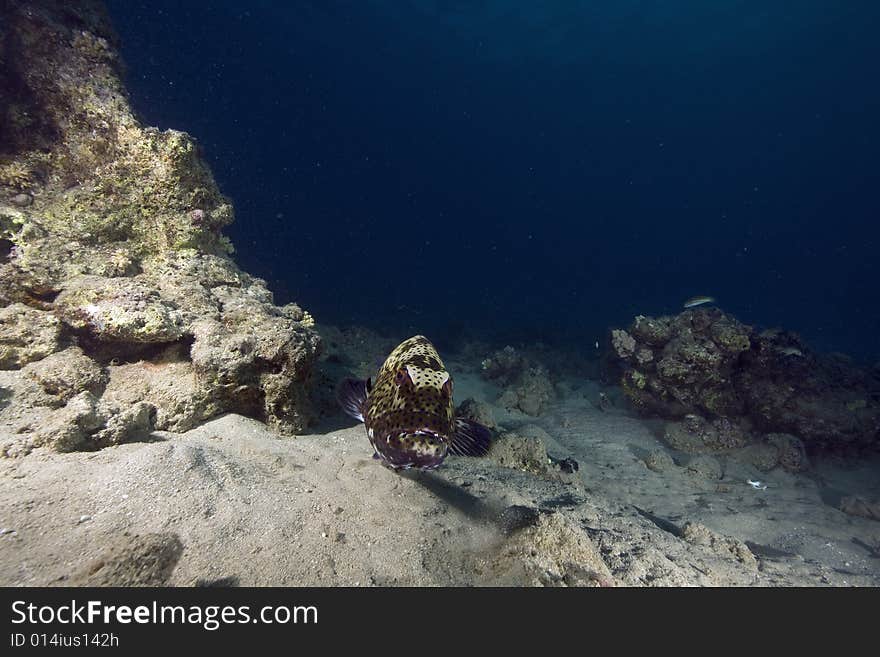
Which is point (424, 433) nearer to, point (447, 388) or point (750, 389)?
point (447, 388)

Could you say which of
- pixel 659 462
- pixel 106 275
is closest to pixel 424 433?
pixel 106 275

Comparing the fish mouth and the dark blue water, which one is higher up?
the dark blue water

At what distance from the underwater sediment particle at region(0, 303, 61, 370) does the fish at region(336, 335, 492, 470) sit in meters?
3.06

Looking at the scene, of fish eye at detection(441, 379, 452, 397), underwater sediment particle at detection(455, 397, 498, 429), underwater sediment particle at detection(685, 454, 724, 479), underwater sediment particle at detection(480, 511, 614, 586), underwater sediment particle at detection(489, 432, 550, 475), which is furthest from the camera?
underwater sediment particle at detection(685, 454, 724, 479)

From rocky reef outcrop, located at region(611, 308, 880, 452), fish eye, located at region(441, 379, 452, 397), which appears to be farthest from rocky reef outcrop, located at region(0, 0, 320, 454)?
rocky reef outcrop, located at region(611, 308, 880, 452)

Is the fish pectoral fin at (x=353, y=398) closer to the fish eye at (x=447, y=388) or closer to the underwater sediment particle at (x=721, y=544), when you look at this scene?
the fish eye at (x=447, y=388)

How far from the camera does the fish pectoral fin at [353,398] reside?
318 cm

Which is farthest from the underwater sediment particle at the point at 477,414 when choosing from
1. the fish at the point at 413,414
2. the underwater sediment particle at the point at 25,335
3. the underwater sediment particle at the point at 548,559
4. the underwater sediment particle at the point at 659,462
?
the underwater sediment particle at the point at 25,335

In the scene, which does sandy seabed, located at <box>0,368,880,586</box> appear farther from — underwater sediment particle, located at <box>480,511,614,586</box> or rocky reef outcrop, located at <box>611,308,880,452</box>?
rocky reef outcrop, located at <box>611,308,880,452</box>

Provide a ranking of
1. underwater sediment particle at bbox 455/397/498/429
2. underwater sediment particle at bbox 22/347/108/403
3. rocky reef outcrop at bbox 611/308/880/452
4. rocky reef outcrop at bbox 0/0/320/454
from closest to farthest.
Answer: underwater sediment particle at bbox 22/347/108/403
rocky reef outcrop at bbox 0/0/320/454
underwater sediment particle at bbox 455/397/498/429
rocky reef outcrop at bbox 611/308/880/452

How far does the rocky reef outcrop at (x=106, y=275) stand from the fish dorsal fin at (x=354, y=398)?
1109mm

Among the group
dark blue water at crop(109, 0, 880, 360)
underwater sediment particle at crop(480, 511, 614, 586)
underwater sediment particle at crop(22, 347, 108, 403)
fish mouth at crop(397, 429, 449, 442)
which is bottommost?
underwater sediment particle at crop(480, 511, 614, 586)

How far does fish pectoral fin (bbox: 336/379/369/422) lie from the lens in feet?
10.4
